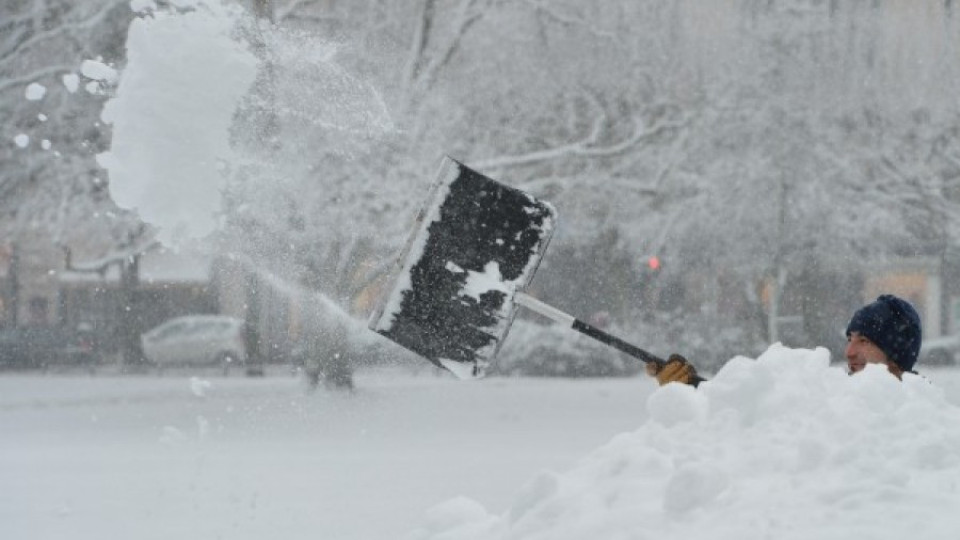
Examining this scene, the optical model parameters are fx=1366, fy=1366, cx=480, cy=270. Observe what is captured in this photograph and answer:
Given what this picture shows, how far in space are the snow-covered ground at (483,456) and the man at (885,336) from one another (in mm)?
490

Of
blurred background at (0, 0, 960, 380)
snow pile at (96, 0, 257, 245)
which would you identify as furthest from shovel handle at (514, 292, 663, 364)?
blurred background at (0, 0, 960, 380)

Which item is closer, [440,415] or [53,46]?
[440,415]

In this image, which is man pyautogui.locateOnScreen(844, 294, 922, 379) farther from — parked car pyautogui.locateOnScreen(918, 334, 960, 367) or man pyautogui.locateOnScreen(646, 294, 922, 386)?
parked car pyautogui.locateOnScreen(918, 334, 960, 367)

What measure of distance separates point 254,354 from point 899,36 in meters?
10.5

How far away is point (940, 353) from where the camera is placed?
23.7 meters

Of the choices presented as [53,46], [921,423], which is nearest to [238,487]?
[921,423]

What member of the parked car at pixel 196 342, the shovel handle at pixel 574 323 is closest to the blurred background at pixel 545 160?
the parked car at pixel 196 342

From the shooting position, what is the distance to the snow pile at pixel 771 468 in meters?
3.00

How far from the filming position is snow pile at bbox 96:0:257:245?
33.0ft

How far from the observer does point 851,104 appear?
19.6m

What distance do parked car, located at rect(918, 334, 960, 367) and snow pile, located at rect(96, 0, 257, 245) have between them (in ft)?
50.9

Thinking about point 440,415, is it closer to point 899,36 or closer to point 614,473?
point 899,36

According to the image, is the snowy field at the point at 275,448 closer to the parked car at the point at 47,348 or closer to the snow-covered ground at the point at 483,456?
the snow-covered ground at the point at 483,456

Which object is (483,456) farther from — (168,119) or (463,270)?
(463,270)
